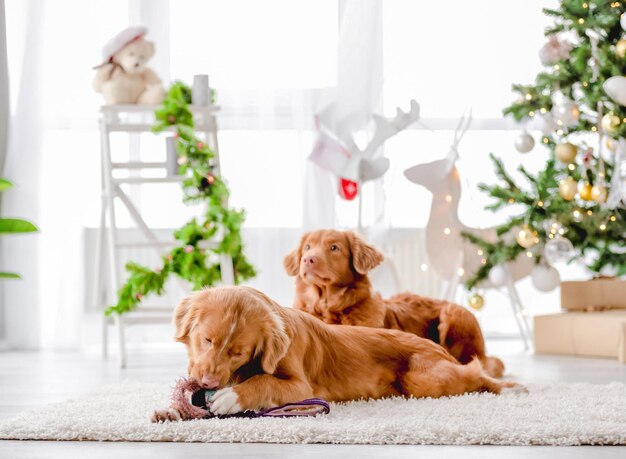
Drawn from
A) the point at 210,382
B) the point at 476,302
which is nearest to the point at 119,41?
the point at 476,302

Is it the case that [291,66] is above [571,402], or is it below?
above

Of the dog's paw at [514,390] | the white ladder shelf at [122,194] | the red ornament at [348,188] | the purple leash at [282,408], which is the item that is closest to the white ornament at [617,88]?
the red ornament at [348,188]

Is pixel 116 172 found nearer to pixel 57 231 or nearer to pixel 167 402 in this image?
pixel 57 231

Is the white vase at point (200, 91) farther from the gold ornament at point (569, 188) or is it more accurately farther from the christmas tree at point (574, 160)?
the gold ornament at point (569, 188)

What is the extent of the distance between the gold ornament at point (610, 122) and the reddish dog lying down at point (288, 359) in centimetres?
182

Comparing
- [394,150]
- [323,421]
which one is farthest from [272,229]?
[323,421]

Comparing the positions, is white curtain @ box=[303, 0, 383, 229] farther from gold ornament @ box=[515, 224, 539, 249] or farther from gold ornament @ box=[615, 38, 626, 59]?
gold ornament @ box=[615, 38, 626, 59]

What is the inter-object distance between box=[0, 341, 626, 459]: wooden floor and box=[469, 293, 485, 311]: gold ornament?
219mm

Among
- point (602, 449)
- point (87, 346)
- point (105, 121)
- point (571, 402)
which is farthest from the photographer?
point (87, 346)

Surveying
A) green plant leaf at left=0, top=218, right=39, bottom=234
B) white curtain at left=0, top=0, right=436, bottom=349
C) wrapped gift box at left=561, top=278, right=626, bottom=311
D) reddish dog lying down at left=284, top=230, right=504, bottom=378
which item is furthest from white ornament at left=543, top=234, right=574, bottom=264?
green plant leaf at left=0, top=218, right=39, bottom=234

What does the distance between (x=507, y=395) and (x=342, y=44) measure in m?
2.94

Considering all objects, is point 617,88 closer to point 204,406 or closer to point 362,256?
point 362,256

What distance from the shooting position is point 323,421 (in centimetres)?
189

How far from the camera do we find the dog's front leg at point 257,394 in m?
1.92
